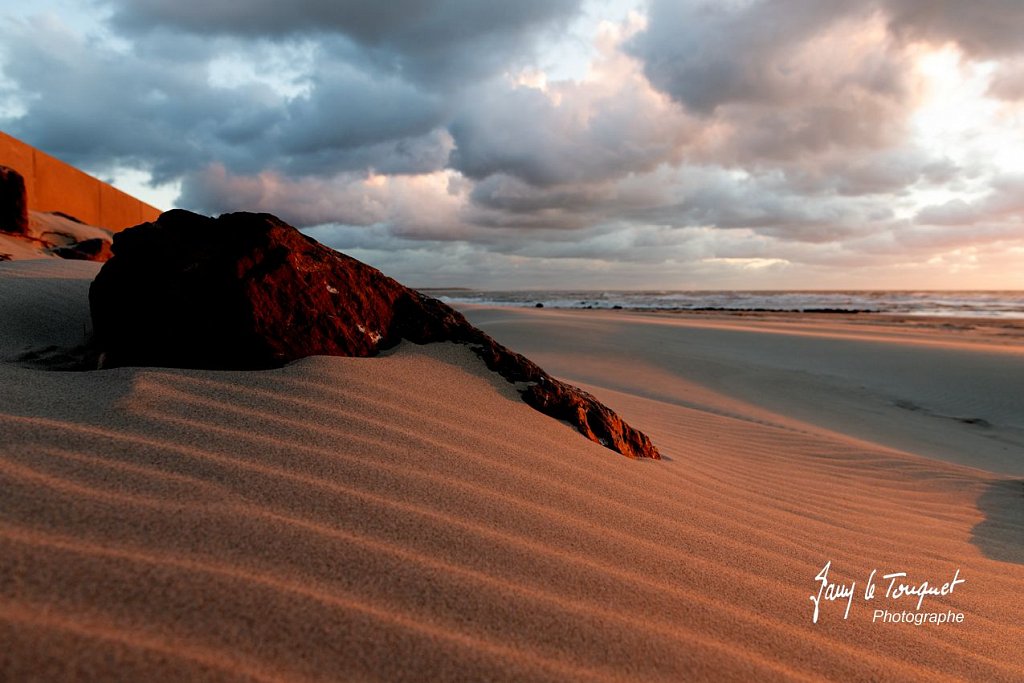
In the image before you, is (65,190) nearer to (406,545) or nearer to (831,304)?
(406,545)

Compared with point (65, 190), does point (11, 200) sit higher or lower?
lower

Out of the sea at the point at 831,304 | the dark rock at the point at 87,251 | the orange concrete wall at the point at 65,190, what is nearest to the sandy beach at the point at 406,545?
the dark rock at the point at 87,251

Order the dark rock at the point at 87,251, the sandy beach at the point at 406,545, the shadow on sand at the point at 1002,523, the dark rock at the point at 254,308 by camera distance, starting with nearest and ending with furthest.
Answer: the sandy beach at the point at 406,545 < the dark rock at the point at 254,308 < the shadow on sand at the point at 1002,523 < the dark rock at the point at 87,251

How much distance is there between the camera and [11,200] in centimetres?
746

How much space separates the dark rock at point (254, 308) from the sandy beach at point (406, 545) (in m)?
0.15

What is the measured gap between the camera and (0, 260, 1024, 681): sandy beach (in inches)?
40.0

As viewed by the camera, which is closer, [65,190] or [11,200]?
[11,200]

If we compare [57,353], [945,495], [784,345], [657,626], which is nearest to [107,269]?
[57,353]

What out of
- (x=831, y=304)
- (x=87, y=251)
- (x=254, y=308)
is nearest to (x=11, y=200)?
(x=87, y=251)

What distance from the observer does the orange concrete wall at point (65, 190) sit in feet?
35.8

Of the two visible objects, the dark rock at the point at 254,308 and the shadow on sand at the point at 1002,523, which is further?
the shadow on sand at the point at 1002,523

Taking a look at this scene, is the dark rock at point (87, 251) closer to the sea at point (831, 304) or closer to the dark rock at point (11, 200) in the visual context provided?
the dark rock at point (11, 200)

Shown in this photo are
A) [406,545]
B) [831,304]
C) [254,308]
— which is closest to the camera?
[406,545]

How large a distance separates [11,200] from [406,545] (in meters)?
8.91
